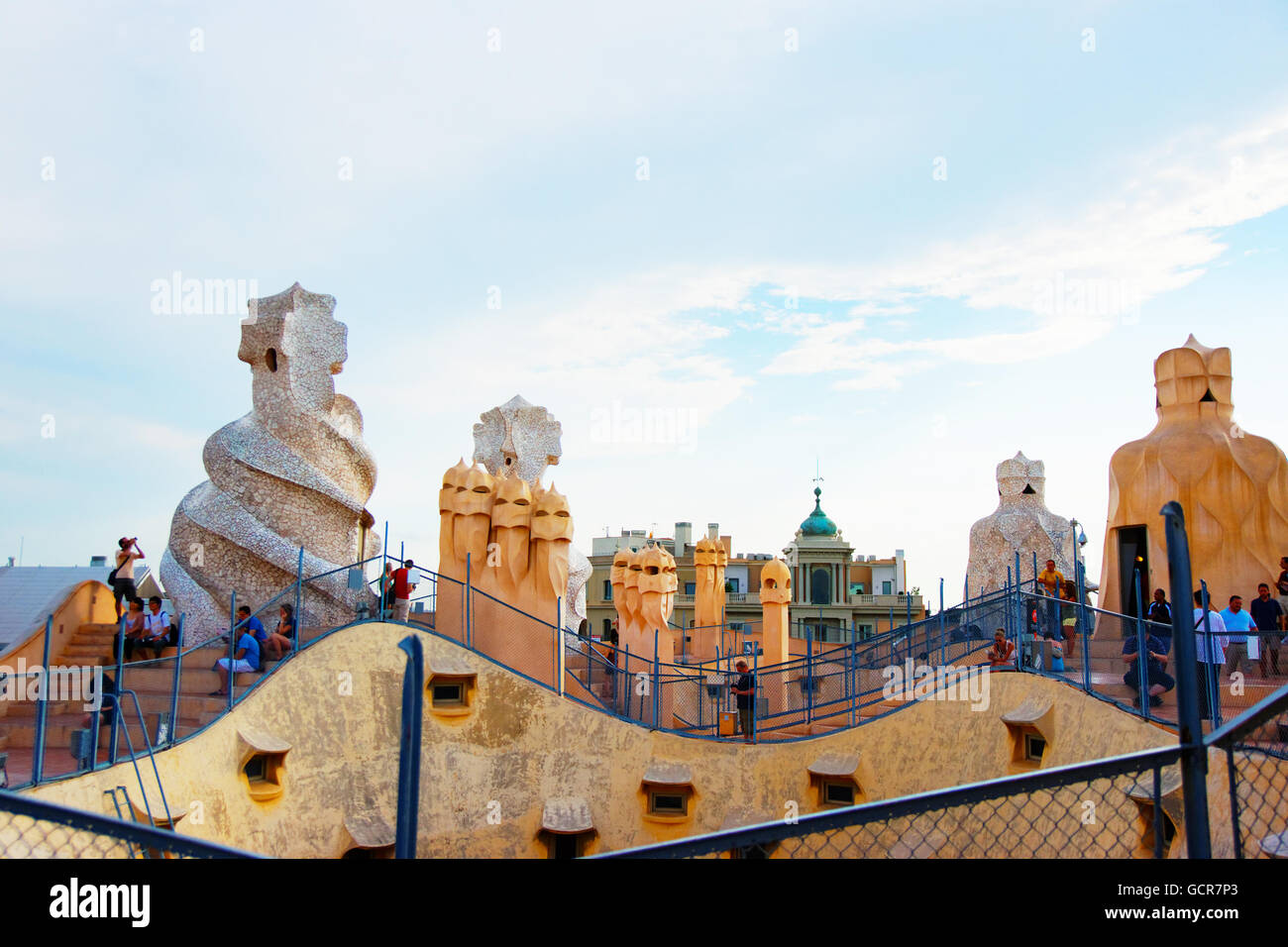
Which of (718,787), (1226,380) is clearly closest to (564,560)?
(718,787)

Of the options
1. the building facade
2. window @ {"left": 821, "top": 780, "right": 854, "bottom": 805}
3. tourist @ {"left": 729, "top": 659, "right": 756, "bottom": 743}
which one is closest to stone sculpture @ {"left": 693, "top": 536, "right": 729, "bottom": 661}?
tourist @ {"left": 729, "top": 659, "right": 756, "bottom": 743}

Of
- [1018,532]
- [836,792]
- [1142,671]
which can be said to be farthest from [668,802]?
[1018,532]

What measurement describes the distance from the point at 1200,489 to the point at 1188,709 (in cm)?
1471

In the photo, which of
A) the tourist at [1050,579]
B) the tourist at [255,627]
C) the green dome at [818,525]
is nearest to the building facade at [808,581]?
the green dome at [818,525]

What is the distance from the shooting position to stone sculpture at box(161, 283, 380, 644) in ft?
47.8

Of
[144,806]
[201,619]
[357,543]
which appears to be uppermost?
[357,543]

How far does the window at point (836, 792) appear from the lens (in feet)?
40.7

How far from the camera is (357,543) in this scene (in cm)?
1662

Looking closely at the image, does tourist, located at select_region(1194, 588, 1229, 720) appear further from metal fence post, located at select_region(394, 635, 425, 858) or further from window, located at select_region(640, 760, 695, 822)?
metal fence post, located at select_region(394, 635, 425, 858)

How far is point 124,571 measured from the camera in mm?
13484

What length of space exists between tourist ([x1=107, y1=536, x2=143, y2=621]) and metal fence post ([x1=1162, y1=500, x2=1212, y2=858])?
42.8 feet
